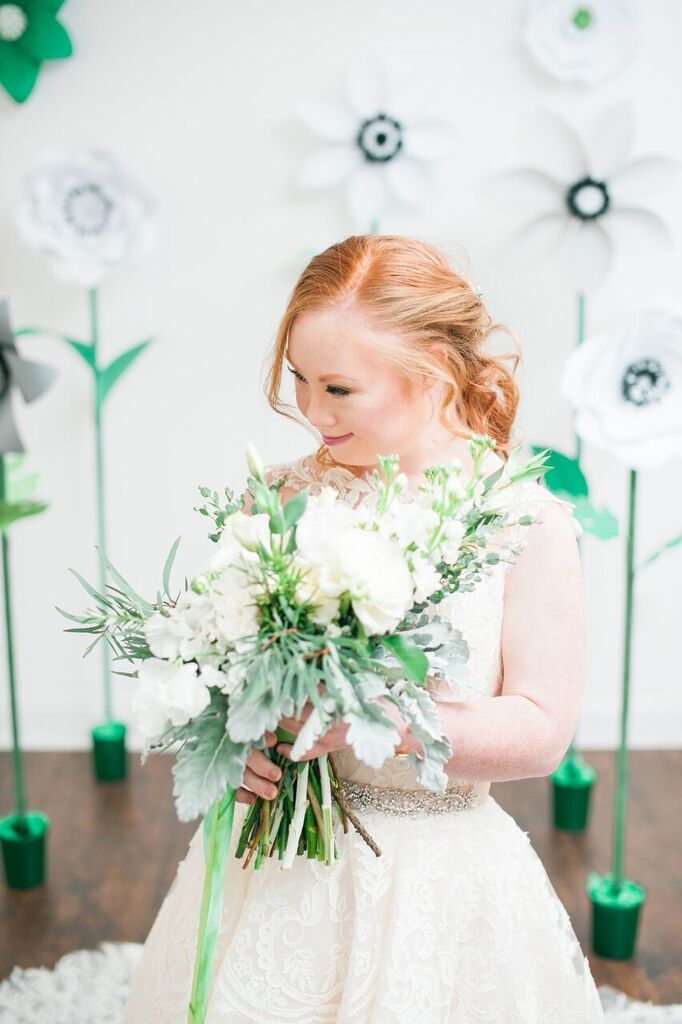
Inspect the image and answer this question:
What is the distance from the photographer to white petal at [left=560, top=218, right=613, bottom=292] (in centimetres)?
296

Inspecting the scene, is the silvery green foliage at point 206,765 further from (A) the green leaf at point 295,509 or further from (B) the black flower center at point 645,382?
(B) the black flower center at point 645,382

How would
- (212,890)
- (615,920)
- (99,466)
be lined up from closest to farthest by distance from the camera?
1. (212,890)
2. (615,920)
3. (99,466)

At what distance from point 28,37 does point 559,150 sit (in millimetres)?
1484

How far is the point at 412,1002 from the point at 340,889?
0.15m

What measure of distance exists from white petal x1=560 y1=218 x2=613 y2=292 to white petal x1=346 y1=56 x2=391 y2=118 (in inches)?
24.6

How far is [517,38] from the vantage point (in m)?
3.12

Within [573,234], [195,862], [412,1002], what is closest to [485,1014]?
[412,1002]

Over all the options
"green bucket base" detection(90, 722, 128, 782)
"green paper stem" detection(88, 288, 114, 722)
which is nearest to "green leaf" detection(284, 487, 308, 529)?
"green paper stem" detection(88, 288, 114, 722)

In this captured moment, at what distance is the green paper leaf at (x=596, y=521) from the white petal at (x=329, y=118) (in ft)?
3.86

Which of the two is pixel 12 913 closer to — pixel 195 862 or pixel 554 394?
pixel 195 862

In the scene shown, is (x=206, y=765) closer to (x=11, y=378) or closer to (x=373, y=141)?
(x=11, y=378)

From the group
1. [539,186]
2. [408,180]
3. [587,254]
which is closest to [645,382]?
[587,254]

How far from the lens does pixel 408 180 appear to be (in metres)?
3.10

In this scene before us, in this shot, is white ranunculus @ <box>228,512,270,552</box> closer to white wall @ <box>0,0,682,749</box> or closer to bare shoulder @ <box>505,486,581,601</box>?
bare shoulder @ <box>505,486,581,601</box>
